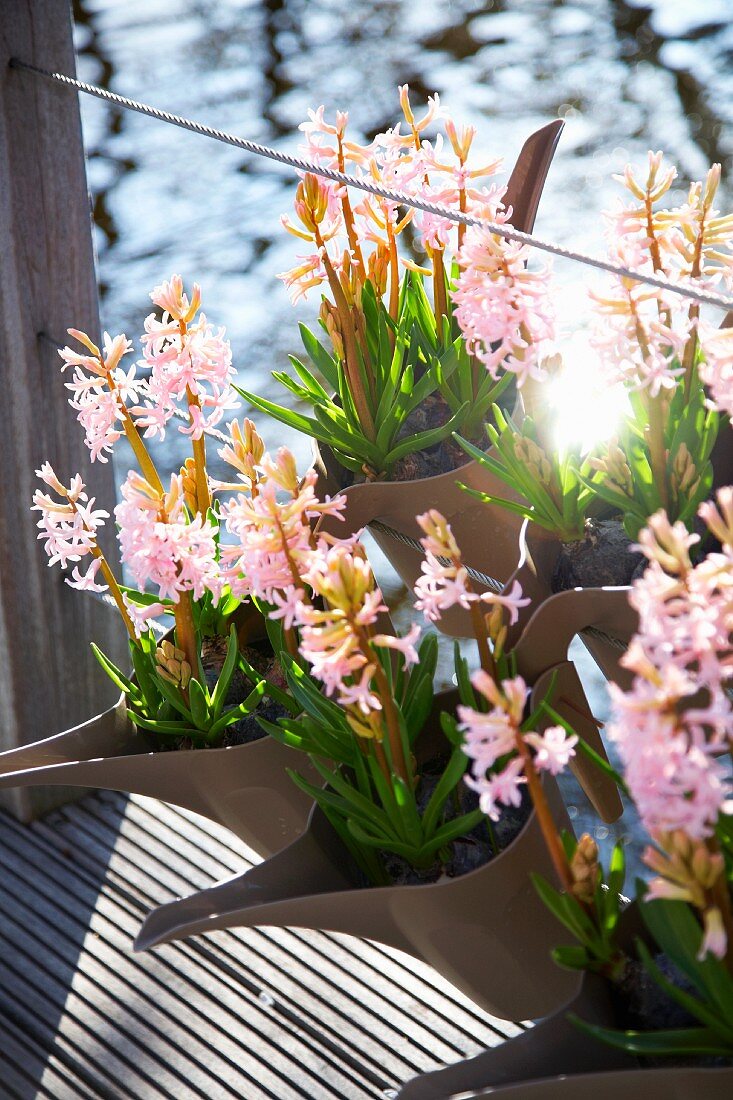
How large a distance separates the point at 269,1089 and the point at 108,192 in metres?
2.50

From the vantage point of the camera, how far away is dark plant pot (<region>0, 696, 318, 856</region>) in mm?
727

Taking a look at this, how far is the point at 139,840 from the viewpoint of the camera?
1.50 meters

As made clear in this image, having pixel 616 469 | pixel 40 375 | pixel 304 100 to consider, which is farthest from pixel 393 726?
pixel 304 100

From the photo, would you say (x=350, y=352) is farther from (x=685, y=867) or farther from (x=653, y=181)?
(x=685, y=867)

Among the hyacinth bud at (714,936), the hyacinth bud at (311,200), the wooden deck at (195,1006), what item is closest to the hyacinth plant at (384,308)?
the hyacinth bud at (311,200)

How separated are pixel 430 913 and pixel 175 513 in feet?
0.84

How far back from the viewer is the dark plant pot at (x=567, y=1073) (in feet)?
1.55

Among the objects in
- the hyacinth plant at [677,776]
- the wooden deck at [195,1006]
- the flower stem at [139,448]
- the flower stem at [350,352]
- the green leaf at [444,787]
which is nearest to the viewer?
the hyacinth plant at [677,776]

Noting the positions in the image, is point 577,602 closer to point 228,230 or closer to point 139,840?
point 139,840

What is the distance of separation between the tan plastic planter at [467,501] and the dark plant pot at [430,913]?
0.25 metres

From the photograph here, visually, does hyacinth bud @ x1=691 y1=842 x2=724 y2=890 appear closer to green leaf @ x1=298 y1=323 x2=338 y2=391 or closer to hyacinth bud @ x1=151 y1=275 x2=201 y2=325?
hyacinth bud @ x1=151 y1=275 x2=201 y2=325

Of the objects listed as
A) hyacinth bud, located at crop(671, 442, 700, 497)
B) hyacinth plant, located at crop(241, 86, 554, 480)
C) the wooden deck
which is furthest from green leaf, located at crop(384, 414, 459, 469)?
the wooden deck

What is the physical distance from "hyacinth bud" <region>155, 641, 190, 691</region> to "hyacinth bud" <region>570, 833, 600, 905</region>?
1.07ft

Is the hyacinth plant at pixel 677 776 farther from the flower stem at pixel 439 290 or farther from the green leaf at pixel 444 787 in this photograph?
the flower stem at pixel 439 290
